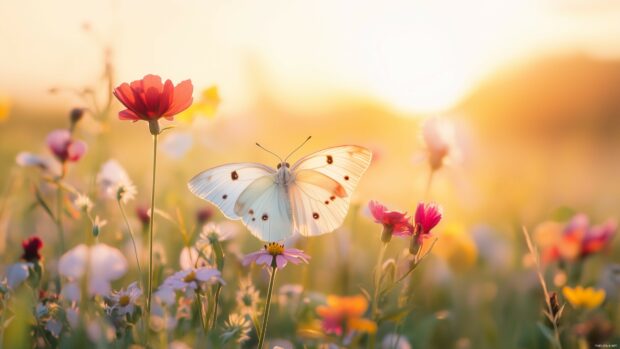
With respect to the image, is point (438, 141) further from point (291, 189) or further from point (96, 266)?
point (96, 266)

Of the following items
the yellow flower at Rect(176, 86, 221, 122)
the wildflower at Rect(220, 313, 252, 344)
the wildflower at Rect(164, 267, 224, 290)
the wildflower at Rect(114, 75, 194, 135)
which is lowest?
the wildflower at Rect(220, 313, 252, 344)

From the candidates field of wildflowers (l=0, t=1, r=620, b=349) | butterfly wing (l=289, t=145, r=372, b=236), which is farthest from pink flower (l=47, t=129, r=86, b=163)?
butterfly wing (l=289, t=145, r=372, b=236)

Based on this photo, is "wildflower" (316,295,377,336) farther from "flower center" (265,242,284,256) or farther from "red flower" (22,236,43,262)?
"red flower" (22,236,43,262)

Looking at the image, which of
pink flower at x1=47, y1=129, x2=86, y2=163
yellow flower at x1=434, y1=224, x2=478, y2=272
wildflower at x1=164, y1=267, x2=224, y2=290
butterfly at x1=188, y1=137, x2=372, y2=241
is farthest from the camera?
yellow flower at x1=434, y1=224, x2=478, y2=272

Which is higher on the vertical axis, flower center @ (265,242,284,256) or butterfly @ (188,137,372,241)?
butterfly @ (188,137,372,241)

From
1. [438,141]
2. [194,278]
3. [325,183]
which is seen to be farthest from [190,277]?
[438,141]

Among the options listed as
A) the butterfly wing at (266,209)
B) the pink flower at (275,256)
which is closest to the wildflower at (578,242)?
the butterfly wing at (266,209)

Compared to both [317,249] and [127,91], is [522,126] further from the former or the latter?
[127,91]

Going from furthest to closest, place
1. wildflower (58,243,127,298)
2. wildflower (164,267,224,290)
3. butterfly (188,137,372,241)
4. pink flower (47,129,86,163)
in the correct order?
pink flower (47,129,86,163), butterfly (188,137,372,241), wildflower (58,243,127,298), wildflower (164,267,224,290)

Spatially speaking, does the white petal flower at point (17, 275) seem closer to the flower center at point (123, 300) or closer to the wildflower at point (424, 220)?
the flower center at point (123, 300)
